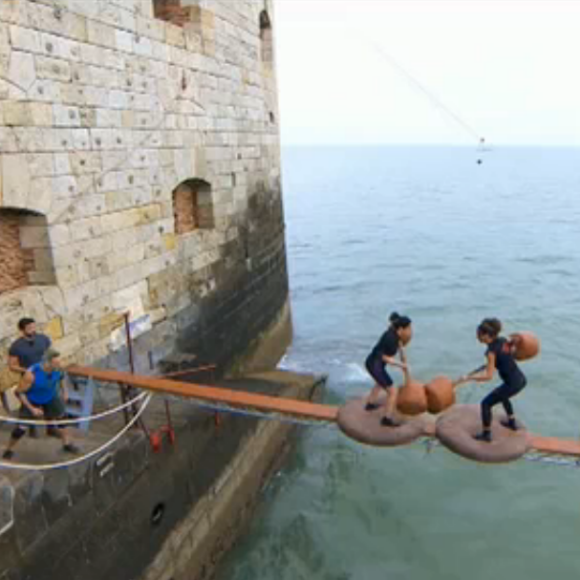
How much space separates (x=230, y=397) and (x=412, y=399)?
68.6 inches

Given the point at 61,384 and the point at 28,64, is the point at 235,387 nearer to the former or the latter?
the point at 61,384

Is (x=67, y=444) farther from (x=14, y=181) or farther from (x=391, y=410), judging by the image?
(x=391, y=410)

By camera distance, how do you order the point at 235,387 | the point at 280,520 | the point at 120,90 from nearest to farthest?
the point at 120,90, the point at 280,520, the point at 235,387

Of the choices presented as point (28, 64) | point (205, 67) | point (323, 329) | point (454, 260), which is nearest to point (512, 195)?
point (454, 260)

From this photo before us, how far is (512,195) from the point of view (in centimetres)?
6047

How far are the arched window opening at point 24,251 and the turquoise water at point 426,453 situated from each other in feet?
15.1

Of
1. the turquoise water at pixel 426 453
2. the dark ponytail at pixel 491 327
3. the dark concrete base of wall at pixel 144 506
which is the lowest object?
the turquoise water at pixel 426 453

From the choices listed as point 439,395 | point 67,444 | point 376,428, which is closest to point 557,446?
point 439,395

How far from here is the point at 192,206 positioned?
9828mm

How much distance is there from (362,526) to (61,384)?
16.3 ft

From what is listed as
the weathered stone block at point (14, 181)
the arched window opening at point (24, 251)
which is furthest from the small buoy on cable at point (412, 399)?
the weathered stone block at point (14, 181)

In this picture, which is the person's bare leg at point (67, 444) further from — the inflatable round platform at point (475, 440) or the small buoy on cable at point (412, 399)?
the inflatable round platform at point (475, 440)

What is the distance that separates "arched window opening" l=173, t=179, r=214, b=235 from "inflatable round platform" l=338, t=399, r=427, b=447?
4.94 meters

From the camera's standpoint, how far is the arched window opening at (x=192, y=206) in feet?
30.5
